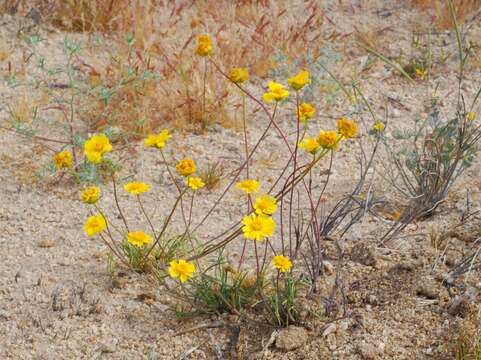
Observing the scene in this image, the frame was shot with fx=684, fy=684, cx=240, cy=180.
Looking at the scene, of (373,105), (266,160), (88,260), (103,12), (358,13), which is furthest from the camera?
(358,13)

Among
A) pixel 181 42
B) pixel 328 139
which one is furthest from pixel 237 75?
pixel 181 42

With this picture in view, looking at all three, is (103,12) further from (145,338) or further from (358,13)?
(145,338)

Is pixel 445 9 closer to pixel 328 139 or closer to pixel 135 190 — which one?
pixel 328 139

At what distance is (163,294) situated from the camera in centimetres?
261

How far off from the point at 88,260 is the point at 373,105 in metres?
2.32

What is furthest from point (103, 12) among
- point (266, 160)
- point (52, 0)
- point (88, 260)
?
point (88, 260)

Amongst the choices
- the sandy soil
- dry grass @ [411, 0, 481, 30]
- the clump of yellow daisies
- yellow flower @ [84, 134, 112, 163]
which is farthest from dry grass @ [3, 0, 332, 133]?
yellow flower @ [84, 134, 112, 163]

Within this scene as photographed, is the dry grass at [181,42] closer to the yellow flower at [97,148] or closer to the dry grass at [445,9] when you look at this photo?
the dry grass at [445,9]

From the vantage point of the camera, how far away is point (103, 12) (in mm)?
4973

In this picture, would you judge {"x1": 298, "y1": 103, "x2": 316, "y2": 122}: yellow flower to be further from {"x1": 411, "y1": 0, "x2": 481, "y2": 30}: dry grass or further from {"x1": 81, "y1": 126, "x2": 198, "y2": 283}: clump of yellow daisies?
{"x1": 411, "y1": 0, "x2": 481, "y2": 30}: dry grass

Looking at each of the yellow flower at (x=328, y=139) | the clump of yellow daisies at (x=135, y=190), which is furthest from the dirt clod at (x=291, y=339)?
the yellow flower at (x=328, y=139)

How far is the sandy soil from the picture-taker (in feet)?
7.59

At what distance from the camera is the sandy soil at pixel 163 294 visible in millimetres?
2314

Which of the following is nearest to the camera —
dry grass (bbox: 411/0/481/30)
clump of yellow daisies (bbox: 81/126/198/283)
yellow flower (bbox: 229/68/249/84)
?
clump of yellow daisies (bbox: 81/126/198/283)
